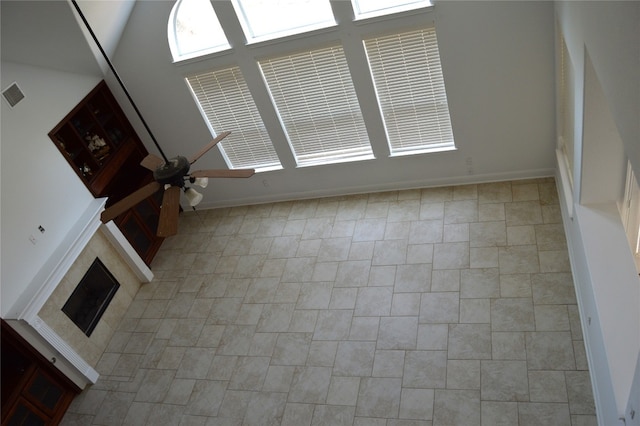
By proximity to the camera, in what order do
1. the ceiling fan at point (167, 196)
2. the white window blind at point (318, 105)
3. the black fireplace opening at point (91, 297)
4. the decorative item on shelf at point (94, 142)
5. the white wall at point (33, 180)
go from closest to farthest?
the ceiling fan at point (167, 196) < the white wall at point (33, 180) < the black fireplace opening at point (91, 297) < the white window blind at point (318, 105) < the decorative item on shelf at point (94, 142)

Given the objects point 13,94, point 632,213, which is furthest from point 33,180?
point 632,213

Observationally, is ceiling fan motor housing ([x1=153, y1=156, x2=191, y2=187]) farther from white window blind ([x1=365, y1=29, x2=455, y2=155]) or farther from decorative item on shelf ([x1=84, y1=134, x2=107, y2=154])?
decorative item on shelf ([x1=84, y1=134, x2=107, y2=154])

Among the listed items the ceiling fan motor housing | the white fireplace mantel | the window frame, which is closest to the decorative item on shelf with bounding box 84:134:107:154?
the white fireplace mantel

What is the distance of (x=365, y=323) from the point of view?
5.92 metres

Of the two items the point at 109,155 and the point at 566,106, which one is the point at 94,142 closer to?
the point at 109,155

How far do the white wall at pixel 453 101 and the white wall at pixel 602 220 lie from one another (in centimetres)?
83

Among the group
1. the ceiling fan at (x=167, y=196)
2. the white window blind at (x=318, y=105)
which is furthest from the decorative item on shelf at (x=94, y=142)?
the ceiling fan at (x=167, y=196)

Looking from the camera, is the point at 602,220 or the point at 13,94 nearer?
the point at 602,220

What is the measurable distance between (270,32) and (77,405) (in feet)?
15.6

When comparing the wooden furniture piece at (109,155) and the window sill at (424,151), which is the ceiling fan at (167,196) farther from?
the window sill at (424,151)

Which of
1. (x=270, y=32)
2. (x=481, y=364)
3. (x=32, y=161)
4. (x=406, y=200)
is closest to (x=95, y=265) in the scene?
(x=32, y=161)

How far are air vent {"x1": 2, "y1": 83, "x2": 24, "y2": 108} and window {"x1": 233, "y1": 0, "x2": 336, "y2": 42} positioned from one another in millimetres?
2530

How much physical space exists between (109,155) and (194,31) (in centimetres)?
205

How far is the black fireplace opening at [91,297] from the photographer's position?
6.46 metres
